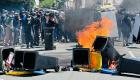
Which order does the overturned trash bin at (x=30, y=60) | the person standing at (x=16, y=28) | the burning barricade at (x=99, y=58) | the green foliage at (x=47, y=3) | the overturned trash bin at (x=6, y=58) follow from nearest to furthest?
the overturned trash bin at (x=30, y=60) → the overturned trash bin at (x=6, y=58) → the burning barricade at (x=99, y=58) → the person standing at (x=16, y=28) → the green foliage at (x=47, y=3)

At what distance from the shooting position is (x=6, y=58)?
50.4 feet

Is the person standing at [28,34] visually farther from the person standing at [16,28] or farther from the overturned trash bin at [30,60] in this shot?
the overturned trash bin at [30,60]

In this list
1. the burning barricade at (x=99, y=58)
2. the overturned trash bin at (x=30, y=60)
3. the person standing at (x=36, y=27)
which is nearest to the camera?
the overturned trash bin at (x=30, y=60)

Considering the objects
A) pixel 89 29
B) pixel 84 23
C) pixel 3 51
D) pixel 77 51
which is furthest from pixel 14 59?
pixel 84 23

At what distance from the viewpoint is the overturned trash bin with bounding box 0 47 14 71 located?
593 inches

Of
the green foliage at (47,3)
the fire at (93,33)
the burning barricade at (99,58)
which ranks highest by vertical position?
the green foliage at (47,3)

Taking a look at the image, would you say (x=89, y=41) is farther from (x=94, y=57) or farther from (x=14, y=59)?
(x=14, y=59)

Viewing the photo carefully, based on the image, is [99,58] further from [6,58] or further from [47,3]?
[47,3]

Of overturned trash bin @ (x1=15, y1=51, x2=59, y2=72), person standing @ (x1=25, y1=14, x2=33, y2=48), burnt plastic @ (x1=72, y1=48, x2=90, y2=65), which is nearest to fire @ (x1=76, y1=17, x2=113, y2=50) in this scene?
burnt plastic @ (x1=72, y1=48, x2=90, y2=65)

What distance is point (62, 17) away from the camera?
99.5ft

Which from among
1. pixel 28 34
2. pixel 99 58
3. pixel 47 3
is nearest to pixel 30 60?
pixel 99 58

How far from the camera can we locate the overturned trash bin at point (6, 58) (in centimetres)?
1507

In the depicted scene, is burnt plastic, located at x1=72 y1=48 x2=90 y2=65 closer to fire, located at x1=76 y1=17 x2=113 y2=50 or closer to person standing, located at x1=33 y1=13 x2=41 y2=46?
fire, located at x1=76 y1=17 x2=113 y2=50

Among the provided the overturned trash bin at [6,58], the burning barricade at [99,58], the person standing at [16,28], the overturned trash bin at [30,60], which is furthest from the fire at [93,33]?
the person standing at [16,28]
